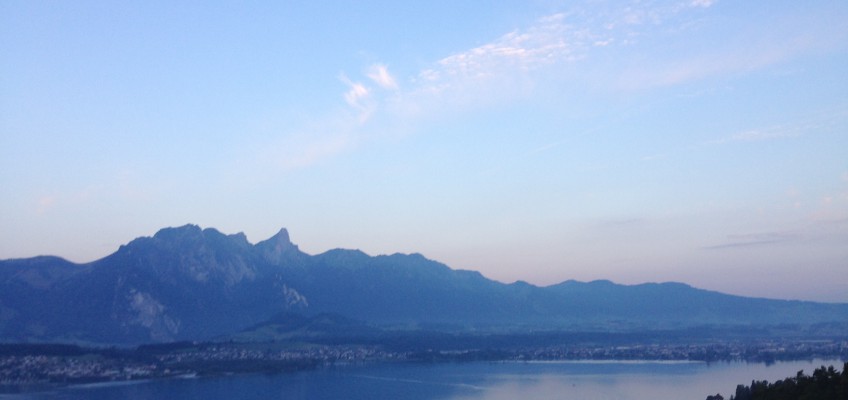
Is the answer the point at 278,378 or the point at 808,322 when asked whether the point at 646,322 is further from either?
the point at 278,378

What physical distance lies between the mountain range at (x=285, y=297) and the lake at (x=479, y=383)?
42.7 meters

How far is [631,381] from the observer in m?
55.2

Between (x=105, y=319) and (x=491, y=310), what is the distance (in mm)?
72780

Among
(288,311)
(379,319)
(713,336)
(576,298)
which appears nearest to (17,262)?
(288,311)

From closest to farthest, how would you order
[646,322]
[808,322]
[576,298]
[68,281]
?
1. [68,281]
2. [808,322]
3. [646,322]
4. [576,298]

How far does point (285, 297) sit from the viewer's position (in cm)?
12975

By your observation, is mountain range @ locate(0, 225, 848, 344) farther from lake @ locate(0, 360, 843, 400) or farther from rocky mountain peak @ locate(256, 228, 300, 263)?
lake @ locate(0, 360, 843, 400)

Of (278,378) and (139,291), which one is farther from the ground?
(139,291)

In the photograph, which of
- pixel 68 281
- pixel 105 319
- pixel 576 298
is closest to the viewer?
pixel 105 319

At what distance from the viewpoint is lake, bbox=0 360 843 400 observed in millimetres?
49031

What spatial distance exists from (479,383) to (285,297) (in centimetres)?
7664

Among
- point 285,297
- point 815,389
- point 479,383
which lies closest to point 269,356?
point 479,383

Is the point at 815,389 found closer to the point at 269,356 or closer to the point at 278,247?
the point at 269,356

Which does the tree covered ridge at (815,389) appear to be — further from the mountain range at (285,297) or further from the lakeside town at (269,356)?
the mountain range at (285,297)
